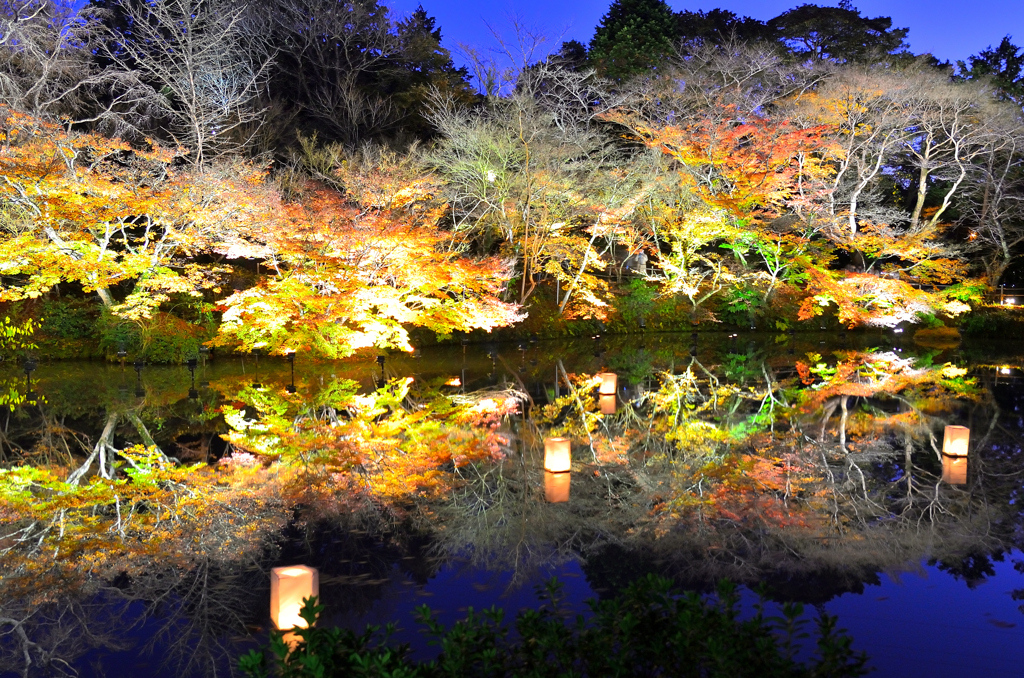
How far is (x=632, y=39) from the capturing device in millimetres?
24281

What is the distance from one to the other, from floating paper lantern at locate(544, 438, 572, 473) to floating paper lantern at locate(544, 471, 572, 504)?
0.17 ft

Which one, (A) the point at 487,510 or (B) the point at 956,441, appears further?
(B) the point at 956,441

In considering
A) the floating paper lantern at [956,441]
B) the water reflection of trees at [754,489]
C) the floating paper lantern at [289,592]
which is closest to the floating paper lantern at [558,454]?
the water reflection of trees at [754,489]

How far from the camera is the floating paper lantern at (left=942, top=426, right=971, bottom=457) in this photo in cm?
684

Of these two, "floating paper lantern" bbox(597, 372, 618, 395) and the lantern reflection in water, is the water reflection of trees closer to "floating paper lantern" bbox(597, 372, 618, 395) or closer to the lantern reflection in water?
the lantern reflection in water

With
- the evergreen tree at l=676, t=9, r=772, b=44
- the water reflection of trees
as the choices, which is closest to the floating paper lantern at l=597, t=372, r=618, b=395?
the water reflection of trees

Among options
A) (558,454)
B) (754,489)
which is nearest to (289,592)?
(558,454)

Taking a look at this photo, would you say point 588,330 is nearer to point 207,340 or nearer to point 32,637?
point 207,340

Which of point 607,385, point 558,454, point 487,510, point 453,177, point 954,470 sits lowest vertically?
point 487,510

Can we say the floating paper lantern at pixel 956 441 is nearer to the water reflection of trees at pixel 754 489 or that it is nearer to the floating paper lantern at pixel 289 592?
the water reflection of trees at pixel 754 489

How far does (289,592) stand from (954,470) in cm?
588

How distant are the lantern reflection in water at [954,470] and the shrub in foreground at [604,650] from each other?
14.1 ft

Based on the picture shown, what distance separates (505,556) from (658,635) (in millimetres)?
2015

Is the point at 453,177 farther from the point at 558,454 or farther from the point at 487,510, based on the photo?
the point at 487,510
